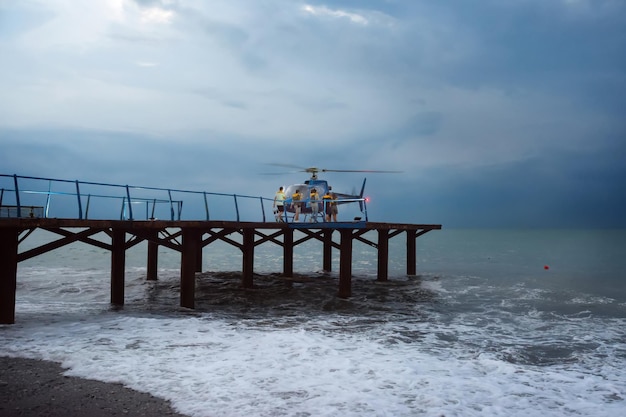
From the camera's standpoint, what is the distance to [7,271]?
40.4ft

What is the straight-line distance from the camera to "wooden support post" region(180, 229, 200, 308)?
1597 cm

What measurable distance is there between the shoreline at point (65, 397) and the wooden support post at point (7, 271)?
13.9ft

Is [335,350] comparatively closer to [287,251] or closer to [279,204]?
[279,204]

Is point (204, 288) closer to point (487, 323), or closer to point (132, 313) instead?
point (132, 313)

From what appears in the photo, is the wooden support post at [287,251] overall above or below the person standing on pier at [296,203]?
below

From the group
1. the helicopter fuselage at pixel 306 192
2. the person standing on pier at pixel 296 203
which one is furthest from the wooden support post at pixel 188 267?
the helicopter fuselage at pixel 306 192

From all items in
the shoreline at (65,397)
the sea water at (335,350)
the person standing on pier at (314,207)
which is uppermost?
the person standing on pier at (314,207)

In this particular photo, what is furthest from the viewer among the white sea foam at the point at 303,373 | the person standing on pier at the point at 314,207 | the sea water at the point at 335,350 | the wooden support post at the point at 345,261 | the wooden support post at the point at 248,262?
the wooden support post at the point at 248,262

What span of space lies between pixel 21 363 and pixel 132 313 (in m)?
6.03

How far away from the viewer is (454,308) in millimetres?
19031

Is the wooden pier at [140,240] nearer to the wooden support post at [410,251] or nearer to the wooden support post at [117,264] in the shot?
the wooden support post at [117,264]

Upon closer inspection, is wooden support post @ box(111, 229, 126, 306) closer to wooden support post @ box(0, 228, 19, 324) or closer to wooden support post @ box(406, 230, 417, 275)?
wooden support post @ box(0, 228, 19, 324)

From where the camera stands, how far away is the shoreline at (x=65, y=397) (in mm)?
Answer: 6949

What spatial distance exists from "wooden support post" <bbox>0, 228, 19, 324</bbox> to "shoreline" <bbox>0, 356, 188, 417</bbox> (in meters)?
4.23
